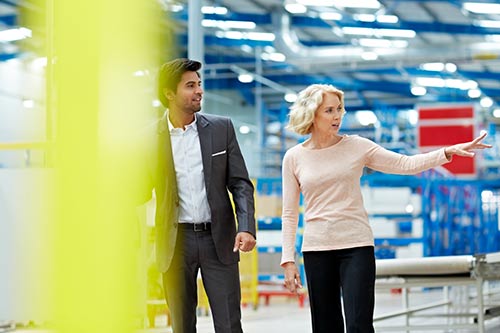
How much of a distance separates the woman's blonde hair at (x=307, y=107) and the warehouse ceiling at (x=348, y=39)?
10.3 m

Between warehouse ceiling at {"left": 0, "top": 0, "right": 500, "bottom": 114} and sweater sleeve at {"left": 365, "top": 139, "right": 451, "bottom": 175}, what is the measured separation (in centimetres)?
1039

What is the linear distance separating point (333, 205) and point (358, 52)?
46.6 feet

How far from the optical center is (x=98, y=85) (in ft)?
2.52

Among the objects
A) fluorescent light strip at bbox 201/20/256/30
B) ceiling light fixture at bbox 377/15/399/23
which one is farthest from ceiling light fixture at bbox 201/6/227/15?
ceiling light fixture at bbox 377/15/399/23

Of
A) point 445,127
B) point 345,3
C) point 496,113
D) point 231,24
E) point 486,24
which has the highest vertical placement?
point 231,24

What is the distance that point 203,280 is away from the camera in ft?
9.12

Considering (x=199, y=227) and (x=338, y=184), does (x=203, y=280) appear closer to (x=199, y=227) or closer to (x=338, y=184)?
(x=199, y=227)

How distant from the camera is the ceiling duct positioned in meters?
15.9

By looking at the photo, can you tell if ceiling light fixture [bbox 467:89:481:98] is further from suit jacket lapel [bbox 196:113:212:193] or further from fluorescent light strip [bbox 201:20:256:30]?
suit jacket lapel [bbox 196:113:212:193]

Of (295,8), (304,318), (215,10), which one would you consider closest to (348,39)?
(295,8)

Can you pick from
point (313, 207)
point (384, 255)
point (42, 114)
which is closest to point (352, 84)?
point (384, 255)

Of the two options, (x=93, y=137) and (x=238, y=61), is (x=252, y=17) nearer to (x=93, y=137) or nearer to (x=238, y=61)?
(x=238, y=61)

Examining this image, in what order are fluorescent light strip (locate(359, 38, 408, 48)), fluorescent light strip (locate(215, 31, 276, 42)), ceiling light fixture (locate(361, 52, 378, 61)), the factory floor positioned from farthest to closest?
1. fluorescent light strip (locate(359, 38, 408, 48))
2. fluorescent light strip (locate(215, 31, 276, 42))
3. ceiling light fixture (locate(361, 52, 378, 61))
4. the factory floor

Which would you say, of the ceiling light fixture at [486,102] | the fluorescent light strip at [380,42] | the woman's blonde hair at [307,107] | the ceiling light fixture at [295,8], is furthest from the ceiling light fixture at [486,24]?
the woman's blonde hair at [307,107]
